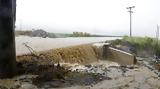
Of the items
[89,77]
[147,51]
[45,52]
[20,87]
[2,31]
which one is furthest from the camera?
[147,51]

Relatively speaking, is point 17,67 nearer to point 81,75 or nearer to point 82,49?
point 81,75

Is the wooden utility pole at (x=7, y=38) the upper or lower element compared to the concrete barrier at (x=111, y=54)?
upper

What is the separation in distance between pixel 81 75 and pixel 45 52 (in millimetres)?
4636

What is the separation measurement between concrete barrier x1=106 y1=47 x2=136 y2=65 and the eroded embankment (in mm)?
988

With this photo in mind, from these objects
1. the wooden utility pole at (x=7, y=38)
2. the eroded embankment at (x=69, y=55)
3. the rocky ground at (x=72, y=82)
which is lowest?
the rocky ground at (x=72, y=82)

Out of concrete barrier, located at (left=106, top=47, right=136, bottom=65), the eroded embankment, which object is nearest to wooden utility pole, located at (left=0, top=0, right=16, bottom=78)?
the eroded embankment

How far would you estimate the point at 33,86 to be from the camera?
33.6ft

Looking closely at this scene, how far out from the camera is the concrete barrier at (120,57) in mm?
19834

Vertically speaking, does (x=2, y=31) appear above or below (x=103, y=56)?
above

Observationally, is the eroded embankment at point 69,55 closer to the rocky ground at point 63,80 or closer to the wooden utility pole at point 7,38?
the rocky ground at point 63,80

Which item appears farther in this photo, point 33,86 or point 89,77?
point 89,77

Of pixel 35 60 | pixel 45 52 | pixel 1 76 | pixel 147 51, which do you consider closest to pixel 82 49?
pixel 45 52

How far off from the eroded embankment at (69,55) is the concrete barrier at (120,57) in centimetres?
99

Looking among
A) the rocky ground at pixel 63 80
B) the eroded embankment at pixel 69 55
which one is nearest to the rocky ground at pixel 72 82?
the rocky ground at pixel 63 80
